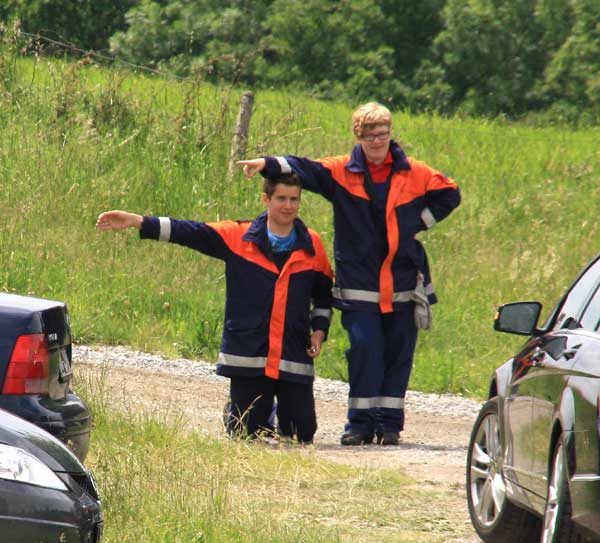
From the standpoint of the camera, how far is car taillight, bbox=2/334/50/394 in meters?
6.00

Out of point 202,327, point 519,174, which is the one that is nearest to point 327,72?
point 519,174

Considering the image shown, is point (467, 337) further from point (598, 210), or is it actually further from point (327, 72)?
point (327, 72)

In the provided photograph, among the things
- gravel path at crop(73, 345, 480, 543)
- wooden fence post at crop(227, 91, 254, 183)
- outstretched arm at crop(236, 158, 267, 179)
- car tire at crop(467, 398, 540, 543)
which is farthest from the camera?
wooden fence post at crop(227, 91, 254, 183)

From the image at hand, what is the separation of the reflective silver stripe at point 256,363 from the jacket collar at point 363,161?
48.9 inches

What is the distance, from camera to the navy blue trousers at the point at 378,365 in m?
9.22

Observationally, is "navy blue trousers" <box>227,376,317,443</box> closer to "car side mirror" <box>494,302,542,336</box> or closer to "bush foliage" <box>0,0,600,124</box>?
"car side mirror" <box>494,302,542,336</box>

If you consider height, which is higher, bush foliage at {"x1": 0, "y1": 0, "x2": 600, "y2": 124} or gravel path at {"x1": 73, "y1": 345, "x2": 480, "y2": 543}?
bush foliage at {"x1": 0, "y1": 0, "x2": 600, "y2": 124}

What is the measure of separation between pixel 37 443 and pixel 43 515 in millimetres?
388

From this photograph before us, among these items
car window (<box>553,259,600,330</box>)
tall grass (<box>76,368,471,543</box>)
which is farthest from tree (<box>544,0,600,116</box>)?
car window (<box>553,259,600,330</box>)

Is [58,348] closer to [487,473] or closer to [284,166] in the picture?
[487,473]

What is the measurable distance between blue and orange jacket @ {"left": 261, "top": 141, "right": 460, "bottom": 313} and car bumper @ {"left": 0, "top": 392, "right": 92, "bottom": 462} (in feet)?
10.2

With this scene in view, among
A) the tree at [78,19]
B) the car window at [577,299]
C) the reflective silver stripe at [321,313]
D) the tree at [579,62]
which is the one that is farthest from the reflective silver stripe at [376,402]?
the tree at [78,19]

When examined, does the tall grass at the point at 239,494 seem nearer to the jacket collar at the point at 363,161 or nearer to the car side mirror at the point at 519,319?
the car side mirror at the point at 519,319

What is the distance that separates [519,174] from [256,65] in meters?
14.1
